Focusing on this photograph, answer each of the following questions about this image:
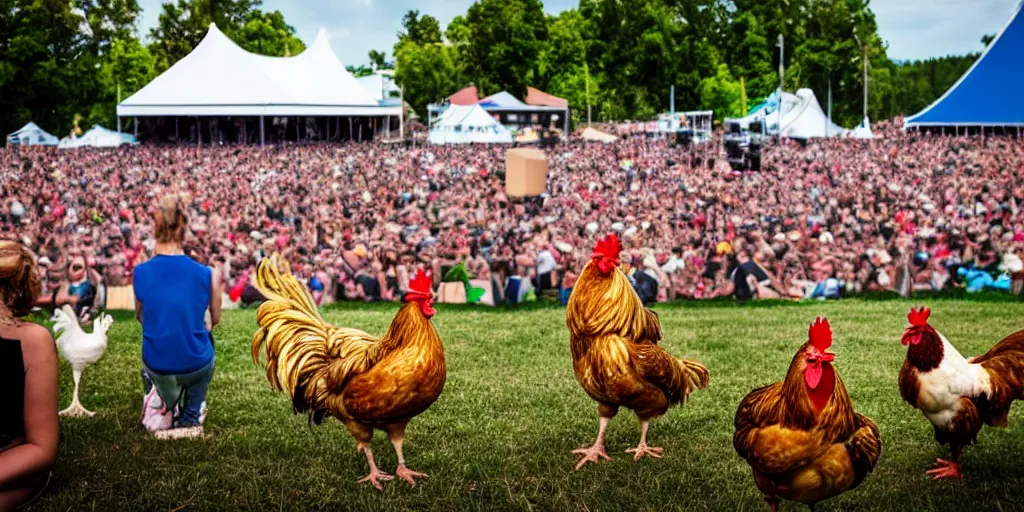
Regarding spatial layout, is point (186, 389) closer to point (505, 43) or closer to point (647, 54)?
point (505, 43)

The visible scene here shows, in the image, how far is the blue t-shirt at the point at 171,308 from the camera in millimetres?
5152

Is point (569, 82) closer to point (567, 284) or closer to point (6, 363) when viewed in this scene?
point (567, 284)

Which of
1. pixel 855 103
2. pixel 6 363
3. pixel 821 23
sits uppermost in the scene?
pixel 821 23

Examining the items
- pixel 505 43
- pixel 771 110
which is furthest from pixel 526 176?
pixel 771 110

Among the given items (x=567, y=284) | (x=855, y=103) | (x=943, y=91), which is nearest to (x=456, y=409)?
(x=567, y=284)

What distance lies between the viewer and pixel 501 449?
18.8 ft

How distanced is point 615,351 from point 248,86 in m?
8.42

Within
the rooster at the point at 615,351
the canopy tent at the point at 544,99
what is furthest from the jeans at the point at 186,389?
the canopy tent at the point at 544,99

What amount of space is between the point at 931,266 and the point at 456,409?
8.19 m

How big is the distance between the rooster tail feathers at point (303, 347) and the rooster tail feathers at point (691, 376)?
1992 mm

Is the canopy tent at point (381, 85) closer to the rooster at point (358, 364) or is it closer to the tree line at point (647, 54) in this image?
the tree line at point (647, 54)

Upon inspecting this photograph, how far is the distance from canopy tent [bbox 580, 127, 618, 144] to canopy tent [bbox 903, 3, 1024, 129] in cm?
442

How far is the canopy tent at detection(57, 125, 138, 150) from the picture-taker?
1165cm

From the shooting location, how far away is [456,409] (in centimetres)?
679
